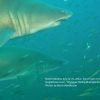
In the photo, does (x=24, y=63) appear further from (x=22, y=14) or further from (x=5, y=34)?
(x=22, y=14)

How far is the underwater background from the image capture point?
14.8ft

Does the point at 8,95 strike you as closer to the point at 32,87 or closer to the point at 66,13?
the point at 32,87

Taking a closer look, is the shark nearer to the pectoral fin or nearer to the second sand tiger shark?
the pectoral fin

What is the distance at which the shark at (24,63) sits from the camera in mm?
4613

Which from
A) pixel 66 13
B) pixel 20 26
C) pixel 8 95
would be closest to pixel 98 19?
pixel 66 13

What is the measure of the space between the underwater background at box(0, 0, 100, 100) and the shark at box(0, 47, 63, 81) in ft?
0.13

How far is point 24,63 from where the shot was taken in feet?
15.1

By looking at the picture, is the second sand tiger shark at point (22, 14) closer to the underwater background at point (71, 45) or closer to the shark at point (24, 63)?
the underwater background at point (71, 45)

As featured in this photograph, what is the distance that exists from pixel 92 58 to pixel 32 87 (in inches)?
23.3

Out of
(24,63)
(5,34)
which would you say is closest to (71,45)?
(24,63)

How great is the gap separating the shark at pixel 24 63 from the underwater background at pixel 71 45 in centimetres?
4

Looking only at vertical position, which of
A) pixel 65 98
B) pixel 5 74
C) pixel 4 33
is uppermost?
pixel 4 33

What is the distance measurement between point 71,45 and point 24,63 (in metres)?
0.44

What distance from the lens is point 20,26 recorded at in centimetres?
455
